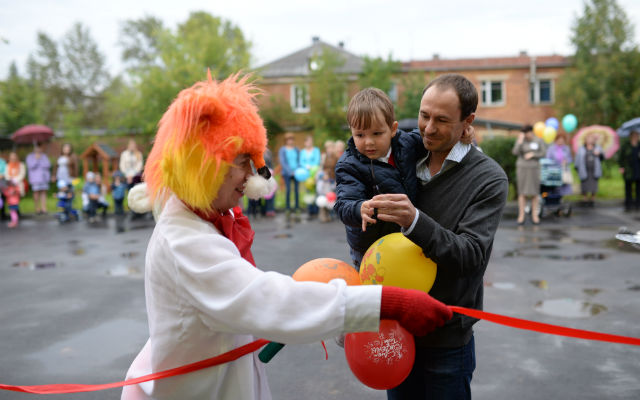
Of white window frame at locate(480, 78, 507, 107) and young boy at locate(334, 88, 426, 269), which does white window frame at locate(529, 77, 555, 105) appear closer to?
white window frame at locate(480, 78, 507, 107)

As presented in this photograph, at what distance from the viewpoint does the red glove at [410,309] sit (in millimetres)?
1690

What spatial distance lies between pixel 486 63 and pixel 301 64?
13.2 m


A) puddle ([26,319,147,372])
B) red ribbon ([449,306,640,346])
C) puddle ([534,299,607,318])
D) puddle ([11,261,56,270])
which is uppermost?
red ribbon ([449,306,640,346])

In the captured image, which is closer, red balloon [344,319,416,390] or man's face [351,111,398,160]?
red balloon [344,319,416,390]

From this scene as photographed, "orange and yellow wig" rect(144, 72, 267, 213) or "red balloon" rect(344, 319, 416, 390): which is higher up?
"orange and yellow wig" rect(144, 72, 267, 213)

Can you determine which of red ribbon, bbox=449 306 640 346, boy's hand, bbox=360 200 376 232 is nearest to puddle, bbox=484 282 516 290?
red ribbon, bbox=449 306 640 346

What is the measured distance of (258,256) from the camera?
341 inches

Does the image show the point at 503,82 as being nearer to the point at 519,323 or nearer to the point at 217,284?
the point at 519,323

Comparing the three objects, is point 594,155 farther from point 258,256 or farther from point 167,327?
point 167,327

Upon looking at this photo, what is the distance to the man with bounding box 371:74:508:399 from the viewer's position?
2.06m

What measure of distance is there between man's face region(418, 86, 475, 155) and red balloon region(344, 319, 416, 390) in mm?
748

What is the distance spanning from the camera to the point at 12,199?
50.3 feet

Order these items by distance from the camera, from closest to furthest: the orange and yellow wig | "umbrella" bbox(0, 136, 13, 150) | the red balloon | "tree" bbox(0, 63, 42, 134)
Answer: the orange and yellow wig → the red balloon → "umbrella" bbox(0, 136, 13, 150) → "tree" bbox(0, 63, 42, 134)

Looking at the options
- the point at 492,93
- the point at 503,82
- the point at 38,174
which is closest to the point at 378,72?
the point at 492,93
